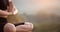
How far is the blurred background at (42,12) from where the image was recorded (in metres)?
0.97

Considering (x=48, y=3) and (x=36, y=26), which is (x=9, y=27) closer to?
(x=36, y=26)

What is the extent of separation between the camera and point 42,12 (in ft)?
3.40

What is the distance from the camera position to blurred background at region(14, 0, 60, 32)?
97cm

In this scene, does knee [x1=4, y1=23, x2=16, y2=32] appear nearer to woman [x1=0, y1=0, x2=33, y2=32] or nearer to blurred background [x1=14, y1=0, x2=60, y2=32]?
woman [x1=0, y1=0, x2=33, y2=32]

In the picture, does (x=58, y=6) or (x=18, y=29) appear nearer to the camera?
(x=18, y=29)

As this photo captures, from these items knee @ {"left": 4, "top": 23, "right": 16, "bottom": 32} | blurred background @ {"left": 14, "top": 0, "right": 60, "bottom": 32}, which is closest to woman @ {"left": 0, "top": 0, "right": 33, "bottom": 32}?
knee @ {"left": 4, "top": 23, "right": 16, "bottom": 32}

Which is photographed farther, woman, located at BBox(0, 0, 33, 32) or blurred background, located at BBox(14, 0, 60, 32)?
blurred background, located at BBox(14, 0, 60, 32)

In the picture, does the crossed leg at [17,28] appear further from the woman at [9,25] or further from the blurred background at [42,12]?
the blurred background at [42,12]

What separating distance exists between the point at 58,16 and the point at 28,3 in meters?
0.26

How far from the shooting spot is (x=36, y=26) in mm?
942

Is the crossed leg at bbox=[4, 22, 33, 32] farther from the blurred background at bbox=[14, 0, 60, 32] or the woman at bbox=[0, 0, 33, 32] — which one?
the blurred background at bbox=[14, 0, 60, 32]

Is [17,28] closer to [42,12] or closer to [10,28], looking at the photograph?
[10,28]

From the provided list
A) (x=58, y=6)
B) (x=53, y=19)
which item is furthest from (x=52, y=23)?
(x=58, y=6)

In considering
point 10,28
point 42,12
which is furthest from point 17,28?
point 42,12
